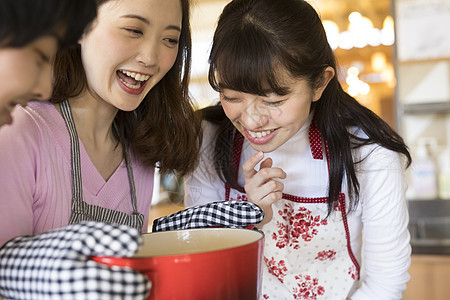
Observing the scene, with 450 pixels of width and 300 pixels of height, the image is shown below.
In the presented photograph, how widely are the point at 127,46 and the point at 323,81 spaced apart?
38 cm

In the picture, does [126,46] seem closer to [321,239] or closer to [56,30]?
[56,30]

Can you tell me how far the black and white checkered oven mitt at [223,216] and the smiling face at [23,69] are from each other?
0.25 metres

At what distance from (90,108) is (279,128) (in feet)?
1.07

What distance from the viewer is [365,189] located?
0.98m

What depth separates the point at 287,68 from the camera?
0.82 meters

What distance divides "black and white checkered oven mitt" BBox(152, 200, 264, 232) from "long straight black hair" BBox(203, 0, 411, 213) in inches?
11.4

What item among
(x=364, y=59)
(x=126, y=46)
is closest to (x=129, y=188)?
(x=126, y=46)

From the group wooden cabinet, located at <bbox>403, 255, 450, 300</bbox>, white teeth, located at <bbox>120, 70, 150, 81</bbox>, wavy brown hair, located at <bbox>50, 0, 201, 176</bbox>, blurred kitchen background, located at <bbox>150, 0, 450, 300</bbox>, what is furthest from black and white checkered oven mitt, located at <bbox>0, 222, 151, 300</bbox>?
wooden cabinet, located at <bbox>403, 255, 450, 300</bbox>

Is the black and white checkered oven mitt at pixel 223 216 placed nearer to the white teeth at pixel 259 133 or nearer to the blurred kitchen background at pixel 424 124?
the white teeth at pixel 259 133

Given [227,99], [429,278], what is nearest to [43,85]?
[227,99]

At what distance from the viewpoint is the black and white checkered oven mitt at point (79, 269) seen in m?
0.35

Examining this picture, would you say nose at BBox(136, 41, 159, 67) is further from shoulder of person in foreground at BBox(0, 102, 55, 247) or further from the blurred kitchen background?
the blurred kitchen background

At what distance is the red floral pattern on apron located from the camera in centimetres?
99

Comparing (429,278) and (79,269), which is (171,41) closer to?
(79,269)
